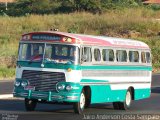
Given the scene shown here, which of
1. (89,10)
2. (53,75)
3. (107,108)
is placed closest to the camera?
(53,75)

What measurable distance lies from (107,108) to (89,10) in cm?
5867

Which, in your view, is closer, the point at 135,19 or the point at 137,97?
the point at 137,97

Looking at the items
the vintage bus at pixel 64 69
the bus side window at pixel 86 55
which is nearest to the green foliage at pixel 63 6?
the vintage bus at pixel 64 69

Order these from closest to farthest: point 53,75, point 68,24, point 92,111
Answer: point 53,75 → point 92,111 → point 68,24

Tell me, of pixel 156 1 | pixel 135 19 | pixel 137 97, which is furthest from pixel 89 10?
pixel 137 97

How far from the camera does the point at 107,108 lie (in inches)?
857

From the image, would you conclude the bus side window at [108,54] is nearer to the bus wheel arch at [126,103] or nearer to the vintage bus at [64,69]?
the vintage bus at [64,69]

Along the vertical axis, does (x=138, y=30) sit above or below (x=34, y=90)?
below

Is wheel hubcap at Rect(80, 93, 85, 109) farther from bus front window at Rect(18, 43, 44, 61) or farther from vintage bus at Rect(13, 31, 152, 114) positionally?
bus front window at Rect(18, 43, 44, 61)

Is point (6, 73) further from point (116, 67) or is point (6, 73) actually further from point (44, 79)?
point (44, 79)

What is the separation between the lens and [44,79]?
18172mm

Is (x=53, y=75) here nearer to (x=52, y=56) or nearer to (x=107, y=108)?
(x=52, y=56)

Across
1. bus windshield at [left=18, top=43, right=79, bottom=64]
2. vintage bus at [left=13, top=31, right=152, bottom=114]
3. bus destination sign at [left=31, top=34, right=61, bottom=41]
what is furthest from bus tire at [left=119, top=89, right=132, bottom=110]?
bus destination sign at [left=31, top=34, right=61, bottom=41]

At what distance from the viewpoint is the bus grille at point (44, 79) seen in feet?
59.4
